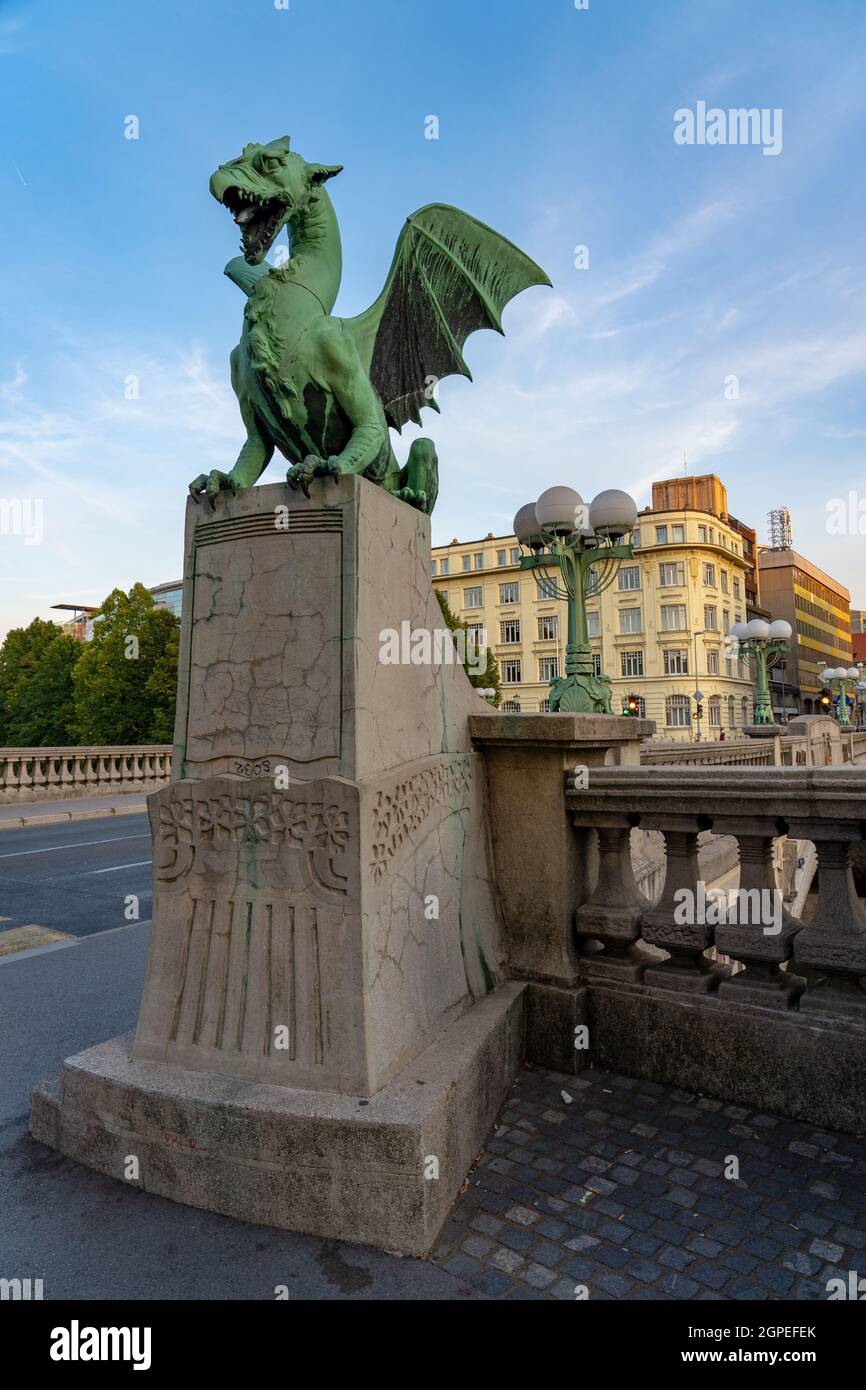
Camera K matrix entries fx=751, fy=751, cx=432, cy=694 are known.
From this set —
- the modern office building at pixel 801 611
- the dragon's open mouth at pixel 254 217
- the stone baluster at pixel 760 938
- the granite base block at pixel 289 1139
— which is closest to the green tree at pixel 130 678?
the dragon's open mouth at pixel 254 217

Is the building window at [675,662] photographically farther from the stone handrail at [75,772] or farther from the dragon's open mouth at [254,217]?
the dragon's open mouth at [254,217]

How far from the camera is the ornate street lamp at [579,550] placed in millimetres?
8656

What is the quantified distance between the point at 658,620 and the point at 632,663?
3.22 metres

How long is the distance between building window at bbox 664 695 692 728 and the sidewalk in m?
36.2

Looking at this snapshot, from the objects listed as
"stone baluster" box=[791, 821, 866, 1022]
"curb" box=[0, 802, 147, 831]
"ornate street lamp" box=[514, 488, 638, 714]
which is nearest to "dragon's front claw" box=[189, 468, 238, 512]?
"stone baluster" box=[791, 821, 866, 1022]

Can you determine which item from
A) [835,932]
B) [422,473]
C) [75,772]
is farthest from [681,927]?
[75,772]

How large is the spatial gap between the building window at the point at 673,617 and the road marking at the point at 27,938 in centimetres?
4589

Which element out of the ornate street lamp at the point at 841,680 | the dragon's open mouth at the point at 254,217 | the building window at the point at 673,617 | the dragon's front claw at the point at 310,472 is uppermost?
the building window at the point at 673,617

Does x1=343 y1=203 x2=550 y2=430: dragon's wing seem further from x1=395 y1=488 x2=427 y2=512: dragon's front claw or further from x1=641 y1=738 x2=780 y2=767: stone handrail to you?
x1=641 y1=738 x2=780 y2=767: stone handrail

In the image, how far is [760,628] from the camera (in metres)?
18.1

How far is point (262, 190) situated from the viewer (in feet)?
9.46
